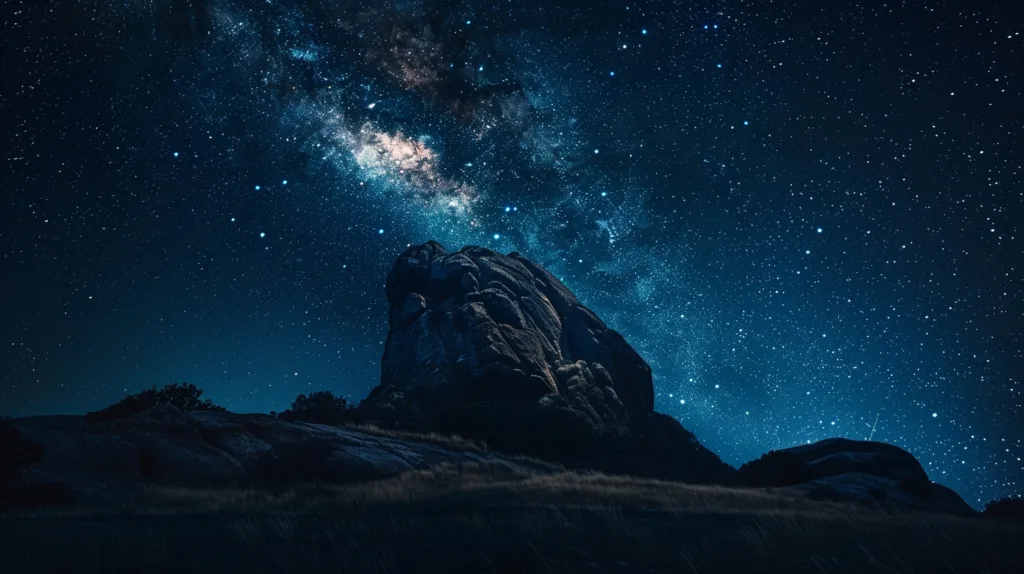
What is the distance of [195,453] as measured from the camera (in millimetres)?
16672

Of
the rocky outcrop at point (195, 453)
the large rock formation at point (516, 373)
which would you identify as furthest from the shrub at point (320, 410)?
the rocky outcrop at point (195, 453)

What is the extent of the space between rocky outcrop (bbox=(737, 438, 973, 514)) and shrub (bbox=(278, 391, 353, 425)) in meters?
26.1

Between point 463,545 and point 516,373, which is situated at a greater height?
point 516,373

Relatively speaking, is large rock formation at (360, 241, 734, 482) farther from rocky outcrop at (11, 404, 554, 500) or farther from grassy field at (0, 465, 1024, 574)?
grassy field at (0, 465, 1024, 574)

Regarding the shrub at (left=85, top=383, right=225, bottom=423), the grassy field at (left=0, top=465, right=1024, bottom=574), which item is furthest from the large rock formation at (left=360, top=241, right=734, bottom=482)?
the grassy field at (left=0, top=465, right=1024, bottom=574)

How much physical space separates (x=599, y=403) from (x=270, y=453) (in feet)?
91.5

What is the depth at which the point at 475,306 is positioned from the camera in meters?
41.0

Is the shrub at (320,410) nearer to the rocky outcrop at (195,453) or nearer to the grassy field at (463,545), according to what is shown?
the rocky outcrop at (195,453)

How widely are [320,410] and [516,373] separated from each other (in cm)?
1438

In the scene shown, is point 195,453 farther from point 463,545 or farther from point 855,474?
point 855,474

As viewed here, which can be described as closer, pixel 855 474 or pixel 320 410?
pixel 855 474

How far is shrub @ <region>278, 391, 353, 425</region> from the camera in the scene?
28875 mm

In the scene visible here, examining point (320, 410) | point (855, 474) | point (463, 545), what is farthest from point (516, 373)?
point (463, 545)

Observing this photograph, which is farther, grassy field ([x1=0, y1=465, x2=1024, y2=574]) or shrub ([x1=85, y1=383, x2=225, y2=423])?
shrub ([x1=85, y1=383, x2=225, y2=423])
